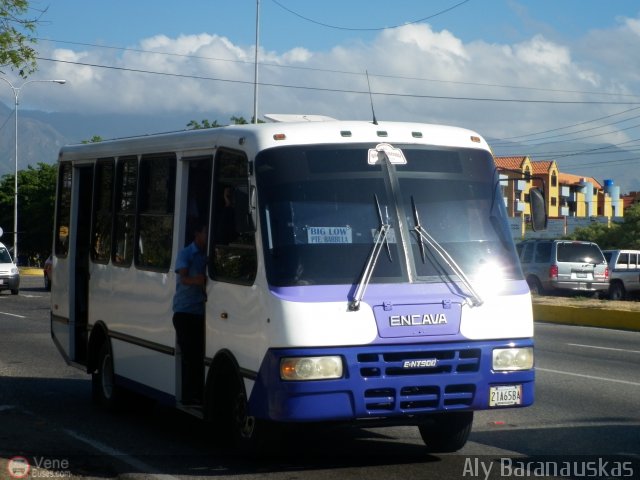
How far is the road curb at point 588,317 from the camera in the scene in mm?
23188

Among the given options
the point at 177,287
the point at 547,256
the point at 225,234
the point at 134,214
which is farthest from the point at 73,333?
the point at 547,256

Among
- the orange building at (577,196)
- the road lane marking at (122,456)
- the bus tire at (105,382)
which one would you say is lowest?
Answer: the road lane marking at (122,456)

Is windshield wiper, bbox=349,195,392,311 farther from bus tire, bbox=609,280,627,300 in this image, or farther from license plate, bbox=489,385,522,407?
bus tire, bbox=609,280,627,300

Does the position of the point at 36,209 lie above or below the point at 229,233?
above

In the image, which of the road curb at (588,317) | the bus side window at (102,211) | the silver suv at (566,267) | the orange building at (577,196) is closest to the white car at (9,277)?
the silver suv at (566,267)

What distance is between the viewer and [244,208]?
8.30 meters

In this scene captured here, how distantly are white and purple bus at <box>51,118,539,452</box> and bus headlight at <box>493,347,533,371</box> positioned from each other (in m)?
0.01

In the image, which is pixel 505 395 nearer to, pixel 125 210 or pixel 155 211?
pixel 155 211

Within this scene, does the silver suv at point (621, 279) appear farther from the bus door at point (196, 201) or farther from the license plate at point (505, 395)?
the license plate at point (505, 395)

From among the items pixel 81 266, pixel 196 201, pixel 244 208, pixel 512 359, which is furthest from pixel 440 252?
pixel 81 266

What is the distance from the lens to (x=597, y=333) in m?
21.9

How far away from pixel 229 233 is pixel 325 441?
2.05 metres

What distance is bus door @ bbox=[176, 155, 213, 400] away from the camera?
30.5ft

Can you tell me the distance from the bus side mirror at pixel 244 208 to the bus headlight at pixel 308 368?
3.50 feet
